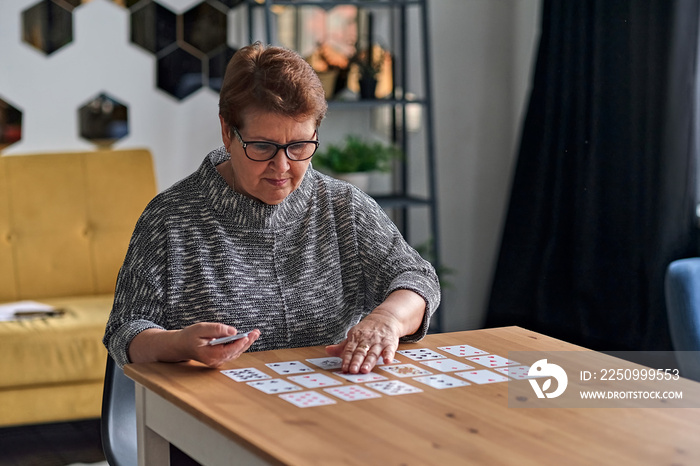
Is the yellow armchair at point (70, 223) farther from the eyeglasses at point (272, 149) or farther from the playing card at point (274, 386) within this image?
the playing card at point (274, 386)

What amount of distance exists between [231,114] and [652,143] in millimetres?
2205

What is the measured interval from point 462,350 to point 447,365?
0.34ft

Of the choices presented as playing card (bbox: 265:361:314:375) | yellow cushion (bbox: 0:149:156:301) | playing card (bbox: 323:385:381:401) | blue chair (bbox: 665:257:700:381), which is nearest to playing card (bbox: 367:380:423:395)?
playing card (bbox: 323:385:381:401)

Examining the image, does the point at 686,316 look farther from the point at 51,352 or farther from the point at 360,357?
the point at 51,352

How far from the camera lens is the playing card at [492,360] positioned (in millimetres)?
1396

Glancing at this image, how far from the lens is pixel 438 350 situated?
4.89 feet

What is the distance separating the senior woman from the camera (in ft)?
5.09

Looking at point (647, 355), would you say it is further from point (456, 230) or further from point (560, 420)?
point (560, 420)

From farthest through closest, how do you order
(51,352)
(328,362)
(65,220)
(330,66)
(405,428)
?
(330,66), (65,220), (51,352), (328,362), (405,428)

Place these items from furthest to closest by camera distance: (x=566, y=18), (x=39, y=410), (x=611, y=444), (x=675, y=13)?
(x=566, y=18), (x=675, y=13), (x=39, y=410), (x=611, y=444)

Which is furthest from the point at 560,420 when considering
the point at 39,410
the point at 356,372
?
the point at 39,410

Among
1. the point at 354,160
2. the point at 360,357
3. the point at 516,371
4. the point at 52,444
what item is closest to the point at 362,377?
the point at 360,357

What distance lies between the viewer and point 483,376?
52.1 inches

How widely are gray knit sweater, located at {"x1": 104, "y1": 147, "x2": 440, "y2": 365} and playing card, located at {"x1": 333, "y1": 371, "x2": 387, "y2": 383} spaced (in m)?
0.25
